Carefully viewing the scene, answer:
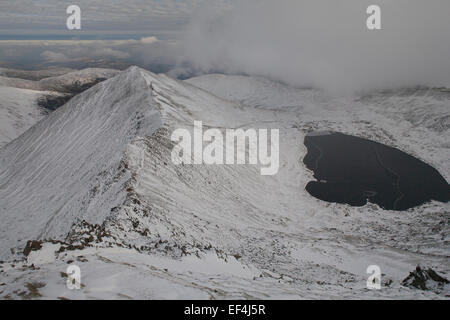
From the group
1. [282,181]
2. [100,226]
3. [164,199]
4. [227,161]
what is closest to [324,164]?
[282,181]

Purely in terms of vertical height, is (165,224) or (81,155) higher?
(81,155)

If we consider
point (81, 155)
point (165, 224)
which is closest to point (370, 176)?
point (165, 224)

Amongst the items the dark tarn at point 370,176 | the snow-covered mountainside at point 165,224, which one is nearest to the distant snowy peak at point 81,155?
the snow-covered mountainside at point 165,224

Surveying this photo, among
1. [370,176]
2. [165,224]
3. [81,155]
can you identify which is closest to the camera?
[165,224]

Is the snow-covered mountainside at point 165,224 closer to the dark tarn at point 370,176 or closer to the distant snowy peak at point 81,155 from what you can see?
the distant snowy peak at point 81,155

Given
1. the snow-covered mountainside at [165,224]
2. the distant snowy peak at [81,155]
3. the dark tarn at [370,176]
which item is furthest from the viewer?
the dark tarn at [370,176]

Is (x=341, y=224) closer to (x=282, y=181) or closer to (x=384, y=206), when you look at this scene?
(x=384, y=206)

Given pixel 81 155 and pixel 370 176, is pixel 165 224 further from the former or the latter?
pixel 370 176
